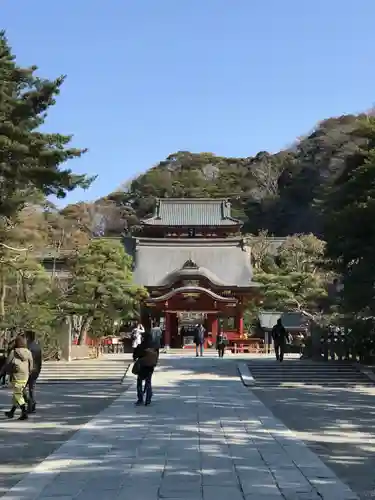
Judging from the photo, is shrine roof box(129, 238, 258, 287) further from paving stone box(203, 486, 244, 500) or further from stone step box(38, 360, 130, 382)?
paving stone box(203, 486, 244, 500)

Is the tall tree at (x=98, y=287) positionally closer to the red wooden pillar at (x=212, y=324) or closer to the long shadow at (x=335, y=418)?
the red wooden pillar at (x=212, y=324)

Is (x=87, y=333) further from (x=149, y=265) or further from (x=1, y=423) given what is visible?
(x=1, y=423)

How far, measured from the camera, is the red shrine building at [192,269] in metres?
35.4

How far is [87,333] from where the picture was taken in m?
28.7

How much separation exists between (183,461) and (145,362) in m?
4.41

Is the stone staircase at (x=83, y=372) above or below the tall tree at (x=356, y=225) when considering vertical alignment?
below

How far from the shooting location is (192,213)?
46.9m

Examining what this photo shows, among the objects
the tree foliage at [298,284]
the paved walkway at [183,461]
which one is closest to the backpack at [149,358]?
the paved walkway at [183,461]

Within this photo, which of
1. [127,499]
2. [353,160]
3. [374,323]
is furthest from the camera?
[374,323]

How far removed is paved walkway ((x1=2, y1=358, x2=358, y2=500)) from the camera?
5215 mm

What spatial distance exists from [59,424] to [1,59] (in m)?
8.35

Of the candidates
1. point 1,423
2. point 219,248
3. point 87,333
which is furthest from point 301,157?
point 1,423

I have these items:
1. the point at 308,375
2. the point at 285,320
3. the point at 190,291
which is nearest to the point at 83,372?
the point at 308,375

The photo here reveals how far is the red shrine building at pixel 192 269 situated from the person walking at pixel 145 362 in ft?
75.8
